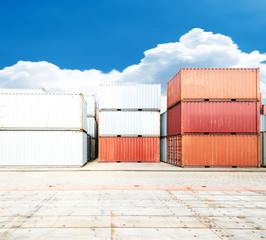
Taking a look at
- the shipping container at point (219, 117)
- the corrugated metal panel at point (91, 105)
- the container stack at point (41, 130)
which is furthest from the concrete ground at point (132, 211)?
the corrugated metal panel at point (91, 105)

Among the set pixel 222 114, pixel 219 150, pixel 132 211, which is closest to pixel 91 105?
pixel 222 114

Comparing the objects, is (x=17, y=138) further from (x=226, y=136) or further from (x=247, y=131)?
(x=247, y=131)

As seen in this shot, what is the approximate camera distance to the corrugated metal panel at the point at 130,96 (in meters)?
22.1

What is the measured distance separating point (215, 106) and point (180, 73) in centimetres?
402

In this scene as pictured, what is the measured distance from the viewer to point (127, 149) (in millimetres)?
21781

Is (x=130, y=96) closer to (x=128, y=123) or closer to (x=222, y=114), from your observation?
(x=128, y=123)

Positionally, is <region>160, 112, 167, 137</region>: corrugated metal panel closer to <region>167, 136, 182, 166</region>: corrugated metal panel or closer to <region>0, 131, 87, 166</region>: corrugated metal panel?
<region>167, 136, 182, 166</region>: corrugated metal panel

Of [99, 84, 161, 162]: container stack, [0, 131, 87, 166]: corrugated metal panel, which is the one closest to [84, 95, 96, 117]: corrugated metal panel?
[99, 84, 161, 162]: container stack

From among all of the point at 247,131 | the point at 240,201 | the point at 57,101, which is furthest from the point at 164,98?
the point at 240,201

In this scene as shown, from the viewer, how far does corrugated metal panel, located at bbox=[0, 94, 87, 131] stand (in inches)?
720

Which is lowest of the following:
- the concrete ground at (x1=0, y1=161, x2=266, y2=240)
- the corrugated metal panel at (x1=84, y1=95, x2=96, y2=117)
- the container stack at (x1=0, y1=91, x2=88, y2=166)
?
the concrete ground at (x1=0, y1=161, x2=266, y2=240)

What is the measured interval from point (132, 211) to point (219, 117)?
14020 millimetres

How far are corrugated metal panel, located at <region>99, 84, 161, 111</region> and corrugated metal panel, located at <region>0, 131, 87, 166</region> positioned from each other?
5359 mm

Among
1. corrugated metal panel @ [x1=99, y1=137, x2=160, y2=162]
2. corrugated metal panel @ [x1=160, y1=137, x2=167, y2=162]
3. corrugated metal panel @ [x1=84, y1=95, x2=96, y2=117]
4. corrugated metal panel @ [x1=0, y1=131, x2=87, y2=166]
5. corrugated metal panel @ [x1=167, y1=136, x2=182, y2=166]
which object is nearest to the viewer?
corrugated metal panel @ [x1=0, y1=131, x2=87, y2=166]
